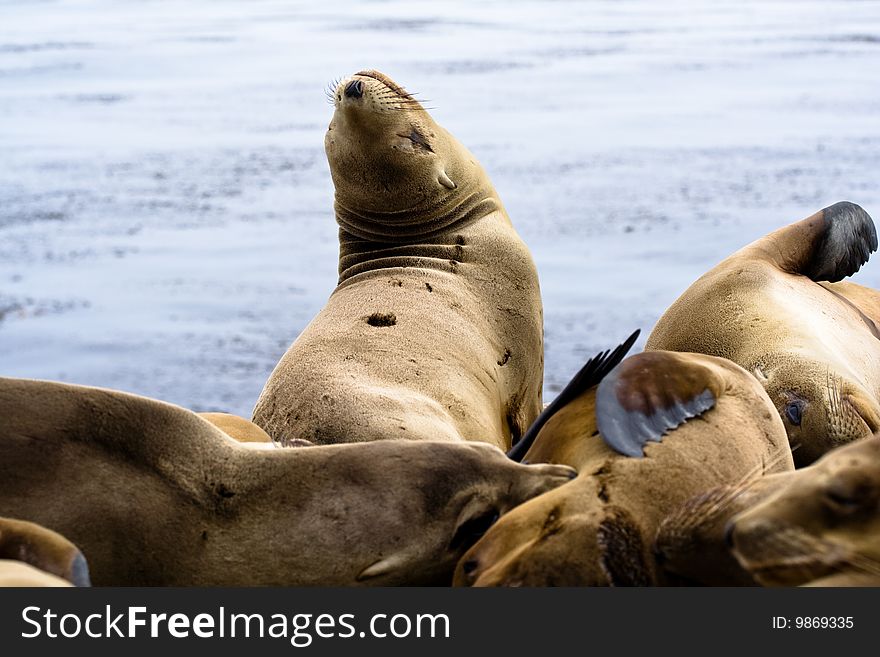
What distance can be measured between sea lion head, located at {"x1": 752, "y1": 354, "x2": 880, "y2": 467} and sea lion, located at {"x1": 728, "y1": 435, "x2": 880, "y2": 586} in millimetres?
1480

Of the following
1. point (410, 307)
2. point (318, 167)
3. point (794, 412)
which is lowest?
point (318, 167)

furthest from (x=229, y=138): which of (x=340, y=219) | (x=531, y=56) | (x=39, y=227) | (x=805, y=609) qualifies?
(x=805, y=609)

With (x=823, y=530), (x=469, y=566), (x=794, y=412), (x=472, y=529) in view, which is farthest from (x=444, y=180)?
(x=823, y=530)

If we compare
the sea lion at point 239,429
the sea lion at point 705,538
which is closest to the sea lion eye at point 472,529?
the sea lion at point 705,538

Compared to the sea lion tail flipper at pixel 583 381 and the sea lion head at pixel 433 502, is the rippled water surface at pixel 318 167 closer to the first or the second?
the sea lion tail flipper at pixel 583 381

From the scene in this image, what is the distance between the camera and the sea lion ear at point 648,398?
233 centimetres

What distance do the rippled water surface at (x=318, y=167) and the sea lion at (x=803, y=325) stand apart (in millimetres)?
2168

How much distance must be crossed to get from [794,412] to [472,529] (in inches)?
50.7

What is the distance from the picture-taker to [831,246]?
4.32m

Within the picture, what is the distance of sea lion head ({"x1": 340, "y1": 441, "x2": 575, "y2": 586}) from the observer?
2238 millimetres

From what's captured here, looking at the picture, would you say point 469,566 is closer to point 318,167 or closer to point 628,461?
point 628,461

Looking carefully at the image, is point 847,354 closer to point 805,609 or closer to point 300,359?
point 300,359

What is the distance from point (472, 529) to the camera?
2340mm

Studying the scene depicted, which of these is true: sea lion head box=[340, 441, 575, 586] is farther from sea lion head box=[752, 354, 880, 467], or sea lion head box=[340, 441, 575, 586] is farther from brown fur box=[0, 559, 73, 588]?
sea lion head box=[752, 354, 880, 467]
